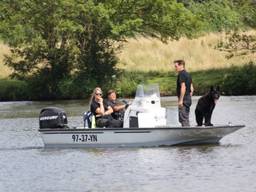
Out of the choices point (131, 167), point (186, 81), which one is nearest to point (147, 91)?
point (186, 81)

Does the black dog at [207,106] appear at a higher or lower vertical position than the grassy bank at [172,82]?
lower

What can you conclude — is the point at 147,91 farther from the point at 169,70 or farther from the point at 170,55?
the point at 170,55

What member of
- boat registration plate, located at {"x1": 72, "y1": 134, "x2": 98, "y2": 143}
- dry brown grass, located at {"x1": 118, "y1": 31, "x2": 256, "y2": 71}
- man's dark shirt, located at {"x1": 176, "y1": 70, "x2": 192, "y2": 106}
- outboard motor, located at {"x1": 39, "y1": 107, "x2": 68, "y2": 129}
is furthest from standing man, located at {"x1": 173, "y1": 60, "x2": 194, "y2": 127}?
dry brown grass, located at {"x1": 118, "y1": 31, "x2": 256, "y2": 71}

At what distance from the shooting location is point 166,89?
145ft

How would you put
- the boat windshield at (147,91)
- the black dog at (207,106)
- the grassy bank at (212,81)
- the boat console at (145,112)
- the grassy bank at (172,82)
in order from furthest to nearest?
1. the grassy bank at (172,82)
2. the grassy bank at (212,81)
3. the black dog at (207,106)
4. the boat windshield at (147,91)
5. the boat console at (145,112)

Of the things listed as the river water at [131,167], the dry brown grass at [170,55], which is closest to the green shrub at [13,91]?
the dry brown grass at [170,55]

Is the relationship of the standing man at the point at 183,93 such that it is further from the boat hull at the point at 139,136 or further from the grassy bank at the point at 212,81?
the grassy bank at the point at 212,81

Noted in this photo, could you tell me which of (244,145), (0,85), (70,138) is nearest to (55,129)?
(70,138)

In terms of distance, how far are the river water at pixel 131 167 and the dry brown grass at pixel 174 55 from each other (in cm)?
2298

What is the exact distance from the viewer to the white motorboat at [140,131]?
21.7m

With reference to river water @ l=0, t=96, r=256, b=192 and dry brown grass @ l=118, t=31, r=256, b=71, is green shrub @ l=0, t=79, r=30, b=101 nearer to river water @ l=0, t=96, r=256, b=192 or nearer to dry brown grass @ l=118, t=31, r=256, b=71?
dry brown grass @ l=118, t=31, r=256, b=71

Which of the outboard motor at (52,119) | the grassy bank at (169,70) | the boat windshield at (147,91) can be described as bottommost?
the outboard motor at (52,119)

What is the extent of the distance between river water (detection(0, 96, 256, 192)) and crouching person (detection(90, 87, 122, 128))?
60 centimetres

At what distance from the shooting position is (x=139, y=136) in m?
21.9
